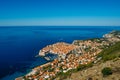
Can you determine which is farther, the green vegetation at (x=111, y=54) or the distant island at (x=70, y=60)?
the distant island at (x=70, y=60)

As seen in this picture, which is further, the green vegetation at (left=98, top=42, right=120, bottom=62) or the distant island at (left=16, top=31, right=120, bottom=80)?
the distant island at (left=16, top=31, right=120, bottom=80)

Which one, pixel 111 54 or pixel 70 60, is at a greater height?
pixel 111 54

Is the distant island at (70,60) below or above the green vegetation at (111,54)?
below

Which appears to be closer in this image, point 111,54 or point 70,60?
point 111,54

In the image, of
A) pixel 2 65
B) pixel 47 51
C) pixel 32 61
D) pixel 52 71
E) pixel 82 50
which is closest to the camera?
pixel 52 71

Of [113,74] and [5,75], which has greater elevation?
[113,74]

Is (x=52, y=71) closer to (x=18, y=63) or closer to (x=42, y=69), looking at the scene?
(x=42, y=69)

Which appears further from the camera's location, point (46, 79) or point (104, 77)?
point (46, 79)

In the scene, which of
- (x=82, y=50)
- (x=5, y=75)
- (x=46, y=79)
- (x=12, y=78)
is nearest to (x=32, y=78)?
(x=46, y=79)

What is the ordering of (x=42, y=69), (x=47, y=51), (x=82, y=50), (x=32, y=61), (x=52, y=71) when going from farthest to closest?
1. (x=47, y=51)
2. (x=82, y=50)
3. (x=32, y=61)
4. (x=42, y=69)
5. (x=52, y=71)
